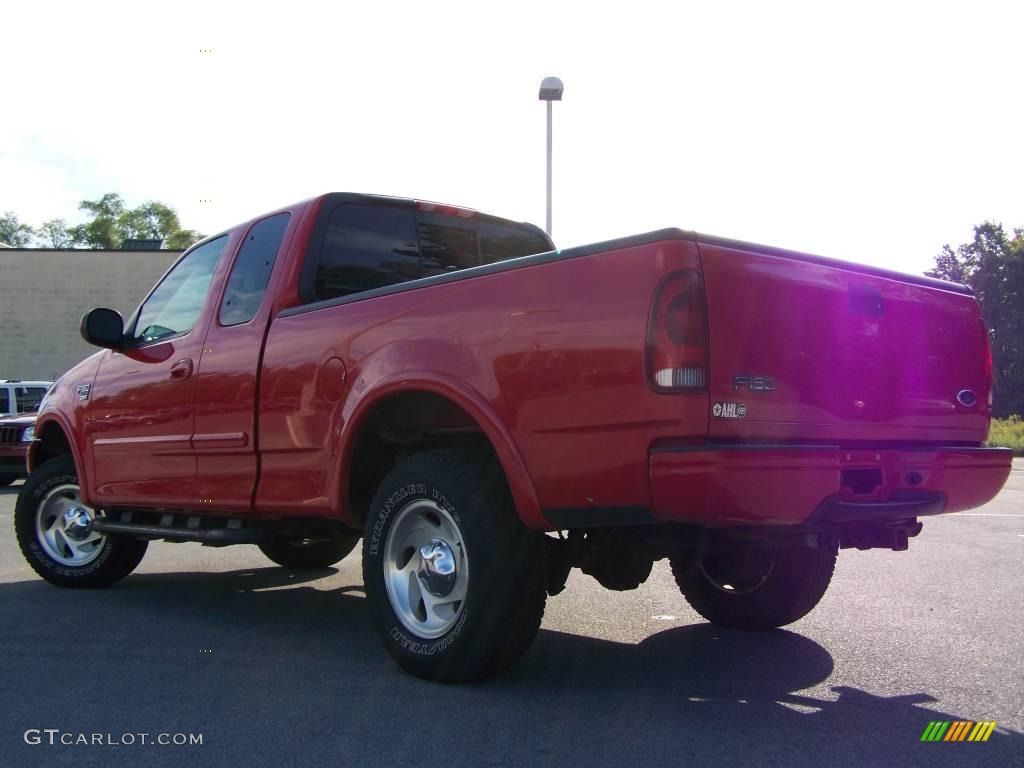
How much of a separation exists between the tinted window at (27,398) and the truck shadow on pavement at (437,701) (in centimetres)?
1349

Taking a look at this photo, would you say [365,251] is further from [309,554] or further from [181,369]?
[309,554]

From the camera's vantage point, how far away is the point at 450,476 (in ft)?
13.9

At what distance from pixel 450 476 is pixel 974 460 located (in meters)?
2.17

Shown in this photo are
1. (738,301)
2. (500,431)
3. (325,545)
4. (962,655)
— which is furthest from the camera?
(325,545)

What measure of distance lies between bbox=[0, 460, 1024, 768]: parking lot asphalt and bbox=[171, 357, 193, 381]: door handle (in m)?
1.35

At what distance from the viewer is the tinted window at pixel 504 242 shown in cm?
636

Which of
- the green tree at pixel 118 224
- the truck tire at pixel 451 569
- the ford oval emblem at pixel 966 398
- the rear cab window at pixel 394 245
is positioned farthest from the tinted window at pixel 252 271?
the green tree at pixel 118 224

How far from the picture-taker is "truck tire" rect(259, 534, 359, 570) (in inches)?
296

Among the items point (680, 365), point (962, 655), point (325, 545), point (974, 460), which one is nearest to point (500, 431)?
point (680, 365)

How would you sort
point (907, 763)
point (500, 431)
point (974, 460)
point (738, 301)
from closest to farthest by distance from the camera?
point (907, 763)
point (738, 301)
point (500, 431)
point (974, 460)

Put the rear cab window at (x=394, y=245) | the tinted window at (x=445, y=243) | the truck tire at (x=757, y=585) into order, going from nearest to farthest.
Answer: the truck tire at (x=757, y=585) → the rear cab window at (x=394, y=245) → the tinted window at (x=445, y=243)

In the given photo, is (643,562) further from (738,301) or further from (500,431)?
(738,301)

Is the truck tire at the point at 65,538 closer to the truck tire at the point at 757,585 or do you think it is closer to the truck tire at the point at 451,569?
the truck tire at the point at 451,569

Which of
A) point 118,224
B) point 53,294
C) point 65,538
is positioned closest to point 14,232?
point 118,224
